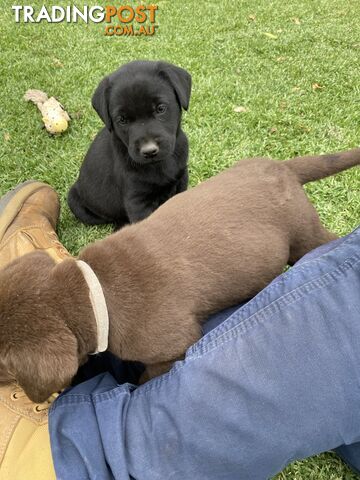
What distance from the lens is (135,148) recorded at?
8.46 feet

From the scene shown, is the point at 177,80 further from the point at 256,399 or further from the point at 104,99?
the point at 256,399

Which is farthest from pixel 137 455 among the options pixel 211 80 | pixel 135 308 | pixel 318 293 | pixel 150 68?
pixel 211 80

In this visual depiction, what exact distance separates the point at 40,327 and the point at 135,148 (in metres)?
1.39

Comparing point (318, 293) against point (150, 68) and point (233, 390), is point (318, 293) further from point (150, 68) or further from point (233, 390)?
point (150, 68)

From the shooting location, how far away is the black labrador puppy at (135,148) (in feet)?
8.43

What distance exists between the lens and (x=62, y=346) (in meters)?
1.41

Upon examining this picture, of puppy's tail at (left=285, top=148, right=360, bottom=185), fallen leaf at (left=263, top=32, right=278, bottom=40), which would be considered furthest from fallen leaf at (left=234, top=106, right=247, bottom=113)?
puppy's tail at (left=285, top=148, right=360, bottom=185)

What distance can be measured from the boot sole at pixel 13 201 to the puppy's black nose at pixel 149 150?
0.76 metres

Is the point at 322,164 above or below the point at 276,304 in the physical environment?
above

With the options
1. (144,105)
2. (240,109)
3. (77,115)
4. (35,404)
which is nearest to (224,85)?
(240,109)

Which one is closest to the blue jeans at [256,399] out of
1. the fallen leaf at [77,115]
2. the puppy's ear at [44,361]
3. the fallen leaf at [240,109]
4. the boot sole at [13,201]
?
the puppy's ear at [44,361]

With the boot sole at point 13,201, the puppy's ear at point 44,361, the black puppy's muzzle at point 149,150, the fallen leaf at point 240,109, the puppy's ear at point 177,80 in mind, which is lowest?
the boot sole at point 13,201

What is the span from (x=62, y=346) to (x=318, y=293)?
30.5 inches

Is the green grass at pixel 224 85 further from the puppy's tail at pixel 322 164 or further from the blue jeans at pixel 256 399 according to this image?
the puppy's tail at pixel 322 164
